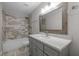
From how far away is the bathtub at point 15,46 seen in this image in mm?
1224

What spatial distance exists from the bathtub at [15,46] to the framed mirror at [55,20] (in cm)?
33

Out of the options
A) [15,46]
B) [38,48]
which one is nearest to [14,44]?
[15,46]

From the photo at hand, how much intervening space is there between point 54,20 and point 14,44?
677 mm

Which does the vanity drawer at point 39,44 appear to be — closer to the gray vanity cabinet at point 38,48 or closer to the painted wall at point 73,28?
the gray vanity cabinet at point 38,48

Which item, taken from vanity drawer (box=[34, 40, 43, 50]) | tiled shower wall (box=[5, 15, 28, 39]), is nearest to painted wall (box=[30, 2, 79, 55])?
vanity drawer (box=[34, 40, 43, 50])

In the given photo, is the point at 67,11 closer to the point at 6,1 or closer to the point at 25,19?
the point at 25,19

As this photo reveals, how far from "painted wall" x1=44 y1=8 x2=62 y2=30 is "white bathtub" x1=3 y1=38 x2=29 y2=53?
1.36ft

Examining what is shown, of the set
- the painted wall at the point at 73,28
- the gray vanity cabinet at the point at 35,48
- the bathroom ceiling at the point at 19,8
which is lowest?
the gray vanity cabinet at the point at 35,48

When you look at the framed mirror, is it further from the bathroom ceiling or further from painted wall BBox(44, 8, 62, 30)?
the bathroom ceiling

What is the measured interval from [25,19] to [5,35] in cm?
35

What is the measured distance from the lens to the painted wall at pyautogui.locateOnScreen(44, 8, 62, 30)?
127 centimetres

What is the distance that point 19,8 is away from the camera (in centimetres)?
125

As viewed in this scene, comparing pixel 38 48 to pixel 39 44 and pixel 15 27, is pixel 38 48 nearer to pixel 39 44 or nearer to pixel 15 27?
pixel 39 44

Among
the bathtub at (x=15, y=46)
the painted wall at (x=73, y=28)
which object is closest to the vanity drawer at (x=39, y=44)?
the bathtub at (x=15, y=46)
